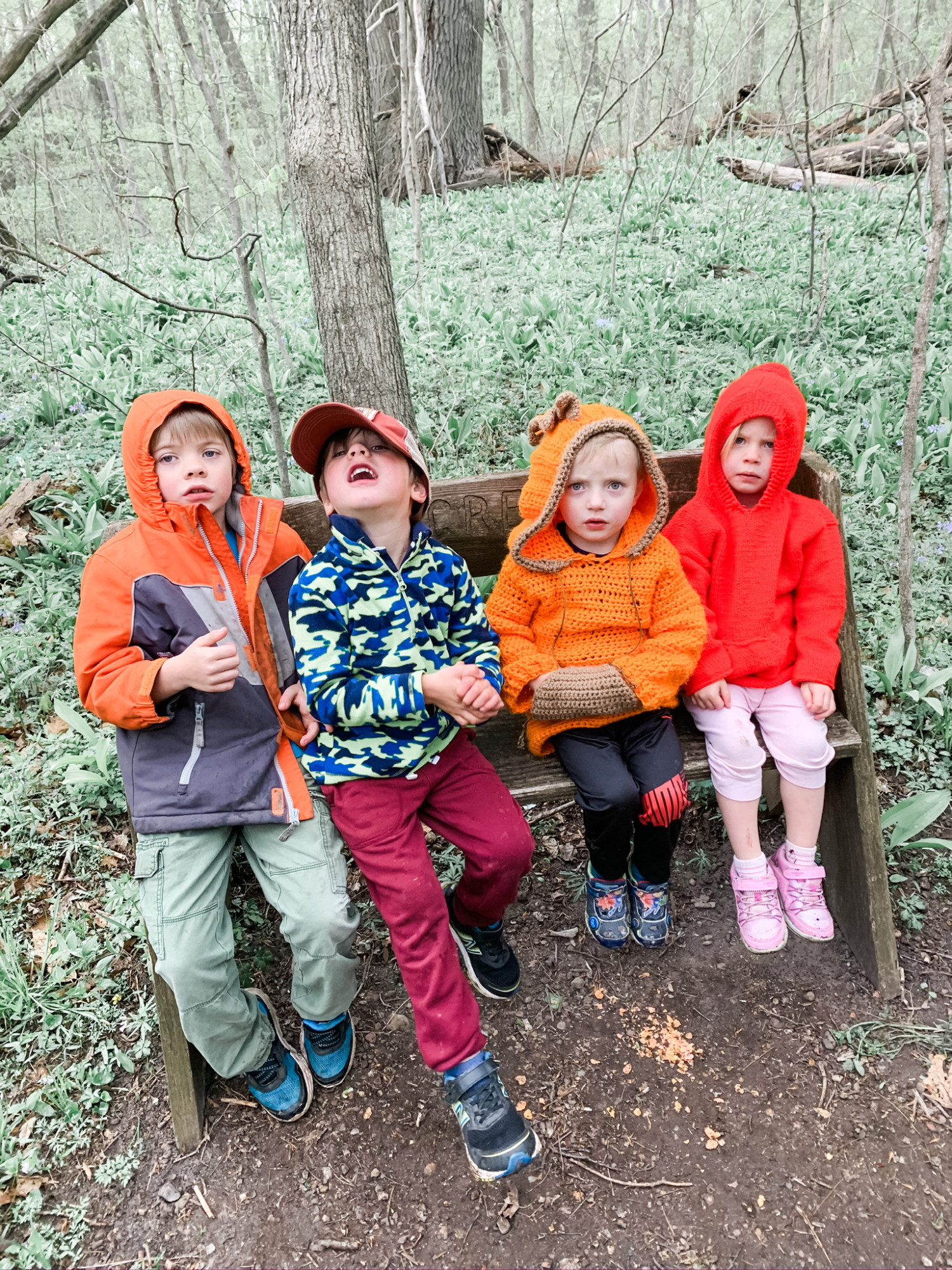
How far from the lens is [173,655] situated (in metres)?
1.94

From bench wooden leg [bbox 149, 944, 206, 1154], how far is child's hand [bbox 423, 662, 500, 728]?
0.92 meters

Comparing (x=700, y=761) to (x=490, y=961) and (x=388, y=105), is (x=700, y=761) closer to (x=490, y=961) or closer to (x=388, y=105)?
(x=490, y=961)

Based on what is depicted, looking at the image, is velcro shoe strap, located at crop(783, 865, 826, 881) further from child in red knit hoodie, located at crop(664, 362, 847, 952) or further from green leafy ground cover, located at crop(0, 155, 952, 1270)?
green leafy ground cover, located at crop(0, 155, 952, 1270)

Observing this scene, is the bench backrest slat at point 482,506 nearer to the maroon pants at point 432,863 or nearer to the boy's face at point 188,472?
the boy's face at point 188,472

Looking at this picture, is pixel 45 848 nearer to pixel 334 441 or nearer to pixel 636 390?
pixel 334 441

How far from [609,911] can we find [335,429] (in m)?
1.54

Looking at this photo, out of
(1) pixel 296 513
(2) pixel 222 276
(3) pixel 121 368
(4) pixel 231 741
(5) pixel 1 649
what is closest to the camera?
(4) pixel 231 741

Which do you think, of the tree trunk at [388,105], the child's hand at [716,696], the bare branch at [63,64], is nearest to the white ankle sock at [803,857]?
the child's hand at [716,696]

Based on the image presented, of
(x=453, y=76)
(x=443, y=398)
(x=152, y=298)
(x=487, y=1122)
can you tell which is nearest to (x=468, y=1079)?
(x=487, y=1122)

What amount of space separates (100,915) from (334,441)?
1.56 meters

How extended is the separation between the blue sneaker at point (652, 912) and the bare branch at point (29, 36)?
5321 millimetres

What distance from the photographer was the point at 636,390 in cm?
418

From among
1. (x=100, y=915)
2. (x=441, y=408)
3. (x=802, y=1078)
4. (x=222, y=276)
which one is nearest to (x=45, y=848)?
(x=100, y=915)

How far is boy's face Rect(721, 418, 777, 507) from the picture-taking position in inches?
90.6
